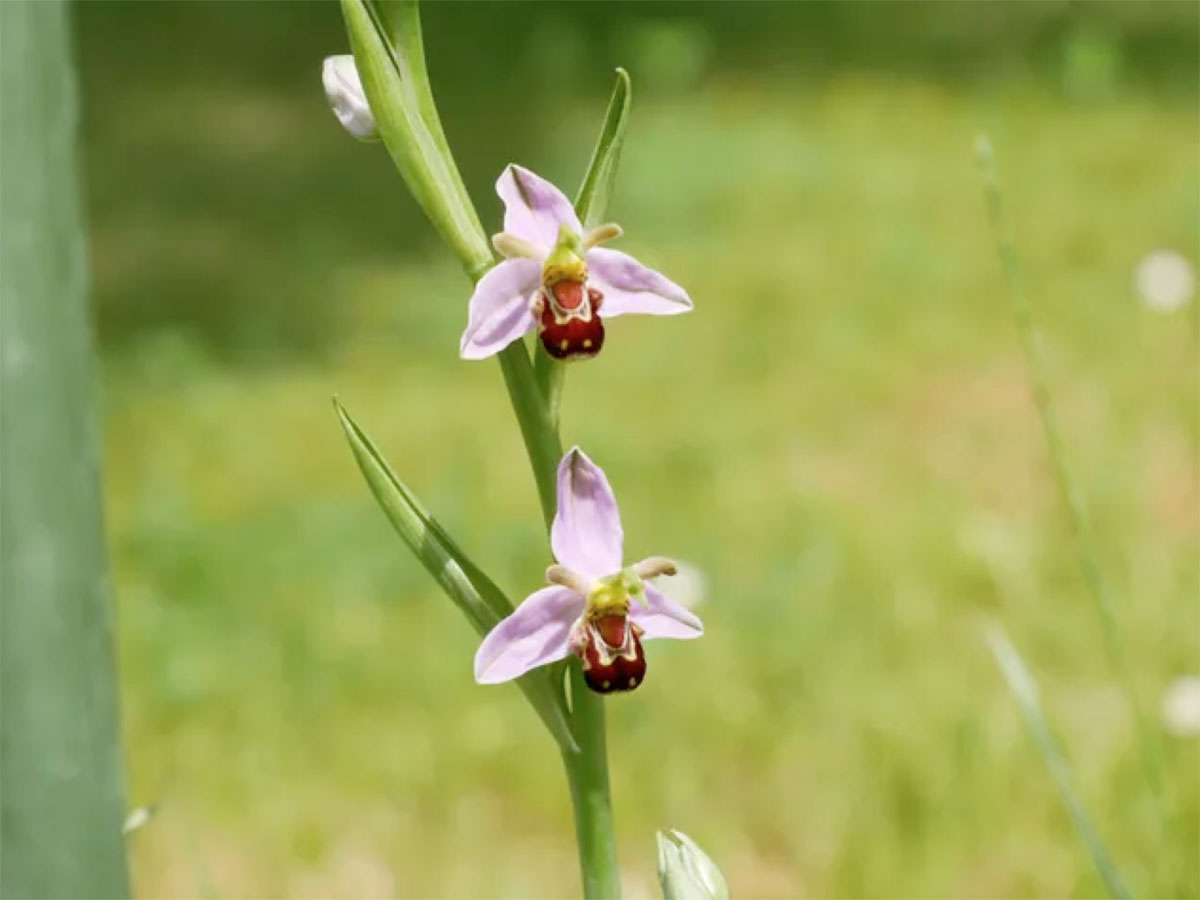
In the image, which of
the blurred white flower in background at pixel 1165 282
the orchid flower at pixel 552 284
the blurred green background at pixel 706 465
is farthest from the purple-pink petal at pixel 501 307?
the blurred white flower in background at pixel 1165 282

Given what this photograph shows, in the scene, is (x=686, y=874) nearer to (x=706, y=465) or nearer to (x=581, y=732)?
(x=581, y=732)

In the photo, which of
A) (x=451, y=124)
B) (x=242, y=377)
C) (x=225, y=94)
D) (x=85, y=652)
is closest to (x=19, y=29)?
(x=85, y=652)

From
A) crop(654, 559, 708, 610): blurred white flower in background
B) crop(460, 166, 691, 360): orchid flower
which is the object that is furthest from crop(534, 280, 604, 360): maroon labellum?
crop(654, 559, 708, 610): blurred white flower in background

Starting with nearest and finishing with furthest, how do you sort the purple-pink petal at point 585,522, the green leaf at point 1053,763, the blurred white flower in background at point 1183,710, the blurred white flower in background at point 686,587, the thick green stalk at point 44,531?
the purple-pink petal at point 585,522 < the thick green stalk at point 44,531 < the green leaf at point 1053,763 < the blurred white flower in background at point 1183,710 < the blurred white flower in background at point 686,587

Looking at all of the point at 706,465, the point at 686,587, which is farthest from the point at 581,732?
the point at 706,465

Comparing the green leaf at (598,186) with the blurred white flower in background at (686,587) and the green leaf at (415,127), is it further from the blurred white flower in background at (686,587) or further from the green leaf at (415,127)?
the blurred white flower in background at (686,587)

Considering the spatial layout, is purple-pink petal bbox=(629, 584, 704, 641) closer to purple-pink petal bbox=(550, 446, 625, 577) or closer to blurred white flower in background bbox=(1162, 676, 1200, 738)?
purple-pink petal bbox=(550, 446, 625, 577)
